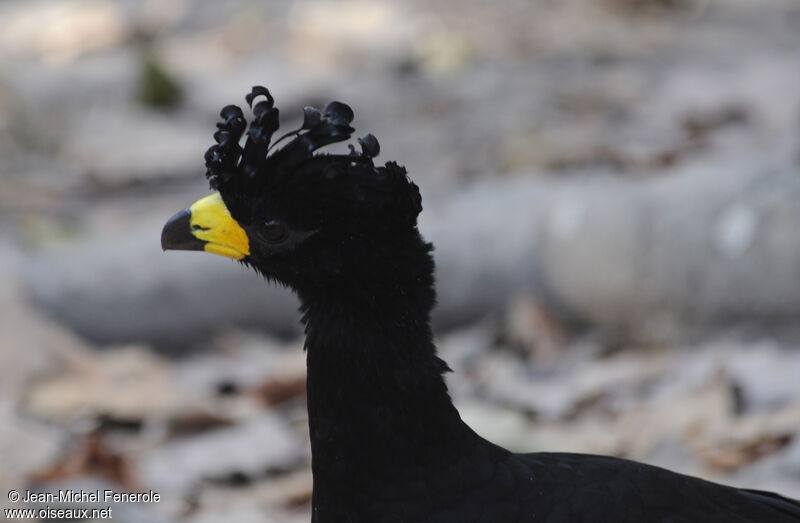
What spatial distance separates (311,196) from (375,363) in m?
0.42

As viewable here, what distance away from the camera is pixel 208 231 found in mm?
2562

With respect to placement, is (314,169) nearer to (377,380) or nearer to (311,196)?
(311,196)

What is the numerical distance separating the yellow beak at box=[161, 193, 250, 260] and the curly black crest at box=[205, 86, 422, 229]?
0.30 feet

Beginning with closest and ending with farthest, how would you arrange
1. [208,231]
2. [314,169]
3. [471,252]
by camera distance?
[314,169]
[208,231]
[471,252]

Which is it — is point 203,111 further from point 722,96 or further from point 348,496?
point 348,496

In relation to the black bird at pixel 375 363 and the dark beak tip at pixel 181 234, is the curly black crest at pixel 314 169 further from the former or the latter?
the dark beak tip at pixel 181 234

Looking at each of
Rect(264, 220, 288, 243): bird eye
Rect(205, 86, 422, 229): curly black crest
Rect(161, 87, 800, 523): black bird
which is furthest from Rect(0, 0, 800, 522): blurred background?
Rect(205, 86, 422, 229): curly black crest

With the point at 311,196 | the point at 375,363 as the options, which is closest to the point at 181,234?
the point at 311,196

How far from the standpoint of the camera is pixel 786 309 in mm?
4078

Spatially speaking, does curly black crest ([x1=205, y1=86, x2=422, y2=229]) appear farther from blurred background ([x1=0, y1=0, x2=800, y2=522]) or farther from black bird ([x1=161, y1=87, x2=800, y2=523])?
blurred background ([x1=0, y1=0, x2=800, y2=522])

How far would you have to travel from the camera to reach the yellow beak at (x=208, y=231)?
254cm

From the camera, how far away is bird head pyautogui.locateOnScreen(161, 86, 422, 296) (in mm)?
2385

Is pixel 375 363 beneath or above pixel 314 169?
beneath

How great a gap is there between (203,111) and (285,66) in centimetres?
77
